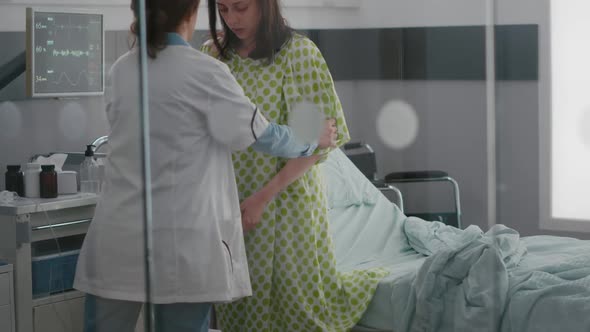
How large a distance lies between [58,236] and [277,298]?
542mm

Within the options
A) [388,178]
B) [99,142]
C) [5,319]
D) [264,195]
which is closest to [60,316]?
[5,319]

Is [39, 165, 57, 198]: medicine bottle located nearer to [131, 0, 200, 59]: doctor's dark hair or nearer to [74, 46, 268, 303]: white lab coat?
[74, 46, 268, 303]: white lab coat

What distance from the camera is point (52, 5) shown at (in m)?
1.82

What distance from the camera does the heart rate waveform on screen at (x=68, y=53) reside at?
180cm

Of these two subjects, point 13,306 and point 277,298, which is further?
point 277,298

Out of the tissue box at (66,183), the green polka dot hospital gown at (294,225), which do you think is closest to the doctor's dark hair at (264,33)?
the green polka dot hospital gown at (294,225)

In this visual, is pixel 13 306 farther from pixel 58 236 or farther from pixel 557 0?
pixel 557 0

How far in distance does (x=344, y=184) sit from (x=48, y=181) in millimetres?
693

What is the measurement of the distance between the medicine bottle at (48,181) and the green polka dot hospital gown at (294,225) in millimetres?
414

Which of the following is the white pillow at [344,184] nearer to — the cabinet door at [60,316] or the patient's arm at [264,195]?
the patient's arm at [264,195]

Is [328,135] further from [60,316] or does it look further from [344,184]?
[60,316]

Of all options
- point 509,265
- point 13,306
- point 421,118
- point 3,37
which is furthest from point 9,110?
point 509,265

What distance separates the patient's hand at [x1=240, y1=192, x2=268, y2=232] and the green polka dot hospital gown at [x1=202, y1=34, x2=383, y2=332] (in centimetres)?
1

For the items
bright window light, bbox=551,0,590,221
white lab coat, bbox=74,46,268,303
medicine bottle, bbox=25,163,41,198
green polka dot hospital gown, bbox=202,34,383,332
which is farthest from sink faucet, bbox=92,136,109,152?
bright window light, bbox=551,0,590,221
